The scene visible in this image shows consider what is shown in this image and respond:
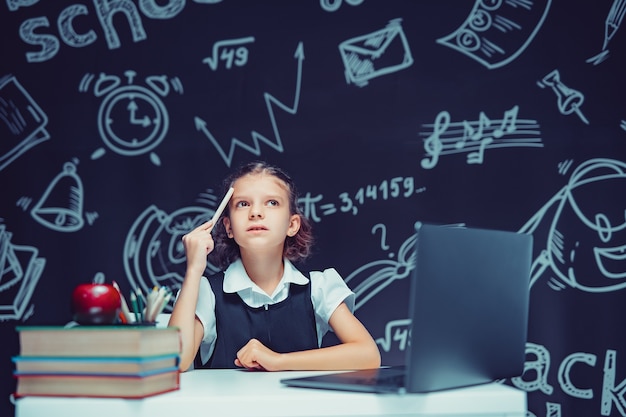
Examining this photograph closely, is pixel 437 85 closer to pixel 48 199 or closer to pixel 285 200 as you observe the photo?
pixel 285 200

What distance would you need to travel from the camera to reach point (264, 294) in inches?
67.2

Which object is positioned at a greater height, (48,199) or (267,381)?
(48,199)

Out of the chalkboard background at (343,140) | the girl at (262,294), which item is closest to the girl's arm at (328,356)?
the girl at (262,294)

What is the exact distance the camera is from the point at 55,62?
2.53 meters

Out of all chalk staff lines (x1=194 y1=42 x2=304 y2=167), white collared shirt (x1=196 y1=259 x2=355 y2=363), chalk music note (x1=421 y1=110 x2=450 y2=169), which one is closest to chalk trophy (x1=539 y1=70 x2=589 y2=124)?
chalk music note (x1=421 y1=110 x2=450 y2=169)

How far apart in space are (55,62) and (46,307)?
2.90 ft

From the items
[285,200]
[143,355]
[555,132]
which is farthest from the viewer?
[555,132]

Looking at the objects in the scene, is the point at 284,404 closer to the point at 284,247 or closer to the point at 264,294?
the point at 264,294

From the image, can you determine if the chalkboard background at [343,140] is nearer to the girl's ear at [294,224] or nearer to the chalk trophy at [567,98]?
the chalk trophy at [567,98]

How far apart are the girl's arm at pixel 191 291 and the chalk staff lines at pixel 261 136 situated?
3.01 feet

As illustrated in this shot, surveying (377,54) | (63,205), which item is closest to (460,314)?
(377,54)

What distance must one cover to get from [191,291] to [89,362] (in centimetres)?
60

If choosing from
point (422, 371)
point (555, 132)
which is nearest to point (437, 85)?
point (555, 132)

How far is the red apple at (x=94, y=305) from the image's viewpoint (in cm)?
101
